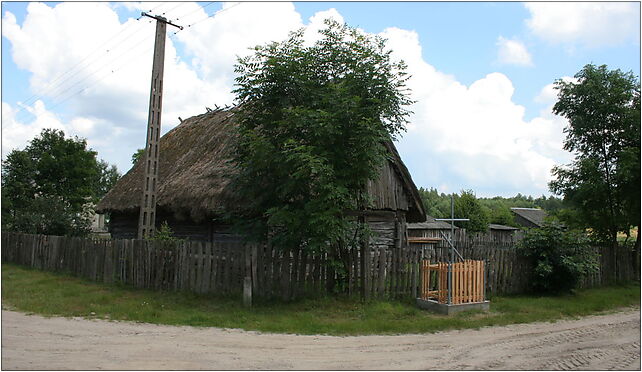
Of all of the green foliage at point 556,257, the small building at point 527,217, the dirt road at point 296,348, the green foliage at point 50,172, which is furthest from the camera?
the small building at point 527,217

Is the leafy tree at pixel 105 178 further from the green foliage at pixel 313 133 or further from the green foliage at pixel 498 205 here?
the green foliage at pixel 313 133

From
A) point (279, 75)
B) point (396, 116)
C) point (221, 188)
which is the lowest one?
point (221, 188)

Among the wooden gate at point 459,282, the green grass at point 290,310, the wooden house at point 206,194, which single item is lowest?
the green grass at point 290,310

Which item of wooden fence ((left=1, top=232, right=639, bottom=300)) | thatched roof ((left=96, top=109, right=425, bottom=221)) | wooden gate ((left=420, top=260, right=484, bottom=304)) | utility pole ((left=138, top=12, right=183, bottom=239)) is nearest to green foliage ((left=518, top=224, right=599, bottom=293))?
wooden fence ((left=1, top=232, right=639, bottom=300))

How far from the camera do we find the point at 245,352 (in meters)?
7.11

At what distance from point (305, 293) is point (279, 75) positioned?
4.81m

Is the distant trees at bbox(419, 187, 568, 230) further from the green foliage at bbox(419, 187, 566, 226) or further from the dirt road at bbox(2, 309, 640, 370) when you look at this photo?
the dirt road at bbox(2, 309, 640, 370)

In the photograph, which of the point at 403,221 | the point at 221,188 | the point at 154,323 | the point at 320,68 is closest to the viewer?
the point at 154,323

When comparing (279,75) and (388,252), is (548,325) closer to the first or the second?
(388,252)

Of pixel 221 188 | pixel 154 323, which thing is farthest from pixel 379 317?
pixel 221 188

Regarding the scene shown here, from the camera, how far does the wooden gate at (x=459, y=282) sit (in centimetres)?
1055

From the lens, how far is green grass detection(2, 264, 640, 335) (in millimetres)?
9102

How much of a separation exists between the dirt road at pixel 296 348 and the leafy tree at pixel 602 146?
7656 millimetres

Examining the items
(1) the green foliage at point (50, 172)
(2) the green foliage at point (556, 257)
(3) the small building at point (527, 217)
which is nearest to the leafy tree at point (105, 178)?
(1) the green foliage at point (50, 172)
